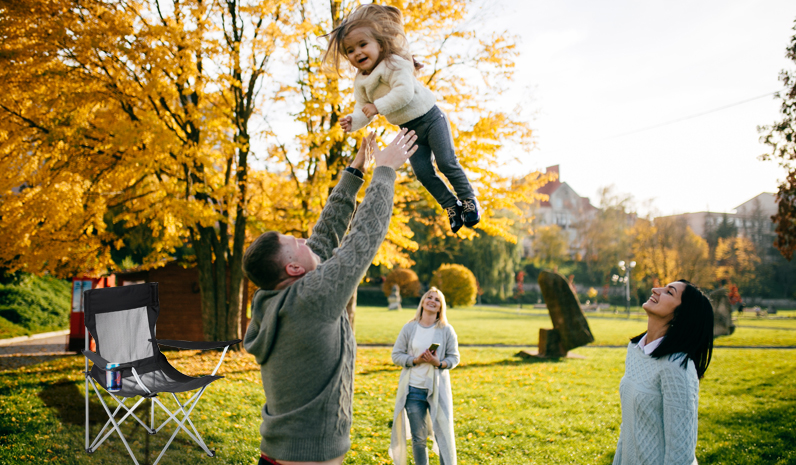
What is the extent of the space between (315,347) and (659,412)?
2054 millimetres

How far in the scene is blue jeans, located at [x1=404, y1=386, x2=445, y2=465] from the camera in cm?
415

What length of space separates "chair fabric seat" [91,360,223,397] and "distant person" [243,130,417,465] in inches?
110

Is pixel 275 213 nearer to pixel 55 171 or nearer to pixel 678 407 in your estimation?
pixel 55 171

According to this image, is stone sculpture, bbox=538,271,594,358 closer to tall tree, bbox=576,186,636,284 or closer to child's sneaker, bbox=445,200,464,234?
child's sneaker, bbox=445,200,464,234

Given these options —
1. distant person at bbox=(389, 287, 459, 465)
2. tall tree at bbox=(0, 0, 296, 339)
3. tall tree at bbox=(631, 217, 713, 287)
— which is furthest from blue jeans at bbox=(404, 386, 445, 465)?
tall tree at bbox=(631, 217, 713, 287)

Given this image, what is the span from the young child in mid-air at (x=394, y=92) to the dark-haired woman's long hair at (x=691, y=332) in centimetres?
140

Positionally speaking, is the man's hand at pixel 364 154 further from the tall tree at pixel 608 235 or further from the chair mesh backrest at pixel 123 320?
the tall tree at pixel 608 235

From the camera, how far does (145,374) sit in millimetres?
4840

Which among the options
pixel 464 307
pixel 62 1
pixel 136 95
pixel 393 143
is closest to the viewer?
pixel 393 143

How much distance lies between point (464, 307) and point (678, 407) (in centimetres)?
3059

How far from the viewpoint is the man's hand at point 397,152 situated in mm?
1790

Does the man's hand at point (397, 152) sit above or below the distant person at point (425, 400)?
above

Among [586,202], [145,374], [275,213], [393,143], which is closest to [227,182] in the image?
[275,213]

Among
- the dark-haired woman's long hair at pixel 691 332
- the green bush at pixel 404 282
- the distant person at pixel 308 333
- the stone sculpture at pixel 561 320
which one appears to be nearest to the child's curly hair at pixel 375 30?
the distant person at pixel 308 333
